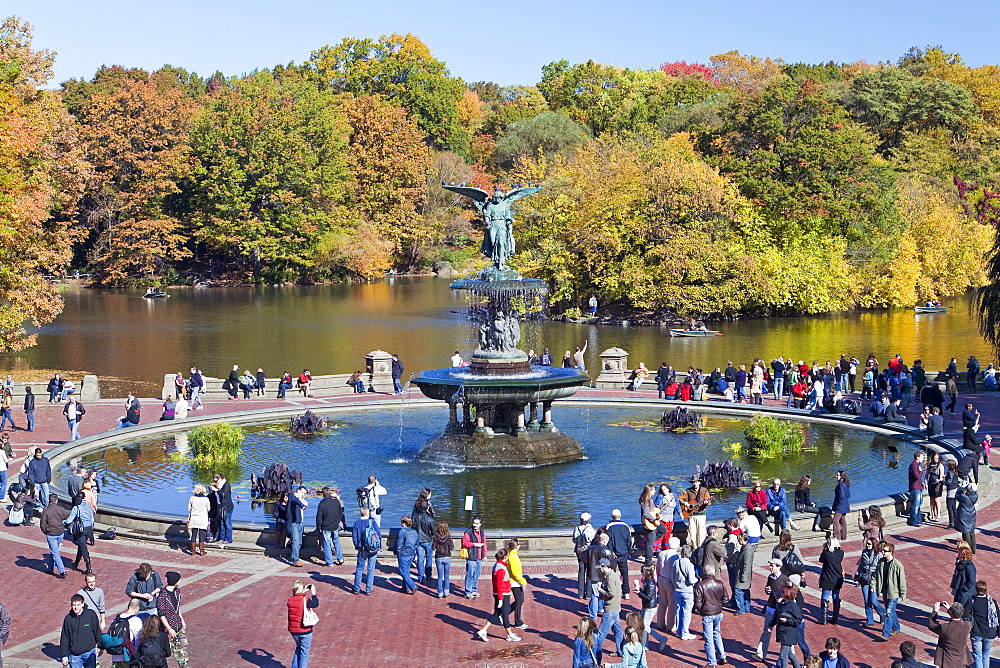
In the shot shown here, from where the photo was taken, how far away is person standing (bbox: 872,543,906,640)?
1703 cm

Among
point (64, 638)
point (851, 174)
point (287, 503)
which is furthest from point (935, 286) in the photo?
point (64, 638)

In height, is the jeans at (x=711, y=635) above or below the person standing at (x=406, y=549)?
below

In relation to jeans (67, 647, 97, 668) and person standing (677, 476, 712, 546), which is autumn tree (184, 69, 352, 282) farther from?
jeans (67, 647, 97, 668)

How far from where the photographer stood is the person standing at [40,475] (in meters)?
23.8

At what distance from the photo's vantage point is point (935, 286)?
272 feet

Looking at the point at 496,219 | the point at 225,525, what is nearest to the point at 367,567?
the point at 225,525

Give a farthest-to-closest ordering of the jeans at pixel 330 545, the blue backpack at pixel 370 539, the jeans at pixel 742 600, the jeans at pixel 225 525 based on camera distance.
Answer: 1. the jeans at pixel 225 525
2. the jeans at pixel 330 545
3. the blue backpack at pixel 370 539
4. the jeans at pixel 742 600

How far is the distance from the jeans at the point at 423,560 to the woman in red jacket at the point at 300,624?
4.20m

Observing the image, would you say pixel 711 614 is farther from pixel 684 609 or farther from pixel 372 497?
pixel 372 497

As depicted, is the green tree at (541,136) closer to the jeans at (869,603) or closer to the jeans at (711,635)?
the jeans at (869,603)

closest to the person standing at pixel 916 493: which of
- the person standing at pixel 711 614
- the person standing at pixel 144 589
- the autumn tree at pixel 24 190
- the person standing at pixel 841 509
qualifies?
the person standing at pixel 841 509

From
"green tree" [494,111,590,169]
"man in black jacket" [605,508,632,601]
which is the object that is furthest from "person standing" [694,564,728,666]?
"green tree" [494,111,590,169]

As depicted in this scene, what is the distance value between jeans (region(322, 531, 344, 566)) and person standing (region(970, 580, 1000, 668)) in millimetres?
10295

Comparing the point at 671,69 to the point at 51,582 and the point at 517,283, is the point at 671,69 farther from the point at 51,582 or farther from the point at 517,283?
the point at 51,582
